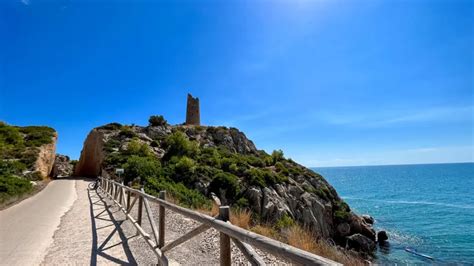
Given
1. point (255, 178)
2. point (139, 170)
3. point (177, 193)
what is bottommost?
point (177, 193)

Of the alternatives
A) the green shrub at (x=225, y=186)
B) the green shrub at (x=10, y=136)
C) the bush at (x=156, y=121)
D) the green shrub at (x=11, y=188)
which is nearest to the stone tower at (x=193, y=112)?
the bush at (x=156, y=121)

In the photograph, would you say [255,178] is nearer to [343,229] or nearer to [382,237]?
[343,229]

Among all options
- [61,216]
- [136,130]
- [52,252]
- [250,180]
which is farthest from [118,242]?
[136,130]

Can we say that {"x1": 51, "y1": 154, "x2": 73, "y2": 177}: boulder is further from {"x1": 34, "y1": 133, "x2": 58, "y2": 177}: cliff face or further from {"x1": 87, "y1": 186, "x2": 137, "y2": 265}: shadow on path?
{"x1": 87, "y1": 186, "x2": 137, "y2": 265}: shadow on path

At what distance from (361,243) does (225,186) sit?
40.6ft

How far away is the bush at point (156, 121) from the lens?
41844 millimetres

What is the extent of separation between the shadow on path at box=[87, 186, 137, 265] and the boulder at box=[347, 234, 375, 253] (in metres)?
19.6

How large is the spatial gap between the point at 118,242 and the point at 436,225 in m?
31.2

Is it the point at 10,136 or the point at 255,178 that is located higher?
the point at 10,136

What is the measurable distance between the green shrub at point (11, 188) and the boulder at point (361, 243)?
23918 millimetres

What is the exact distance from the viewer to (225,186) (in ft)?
68.1

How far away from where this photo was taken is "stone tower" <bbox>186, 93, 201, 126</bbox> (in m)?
51.3

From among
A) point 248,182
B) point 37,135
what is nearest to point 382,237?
point 248,182

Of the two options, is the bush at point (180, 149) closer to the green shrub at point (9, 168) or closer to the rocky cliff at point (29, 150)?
the green shrub at point (9, 168)
